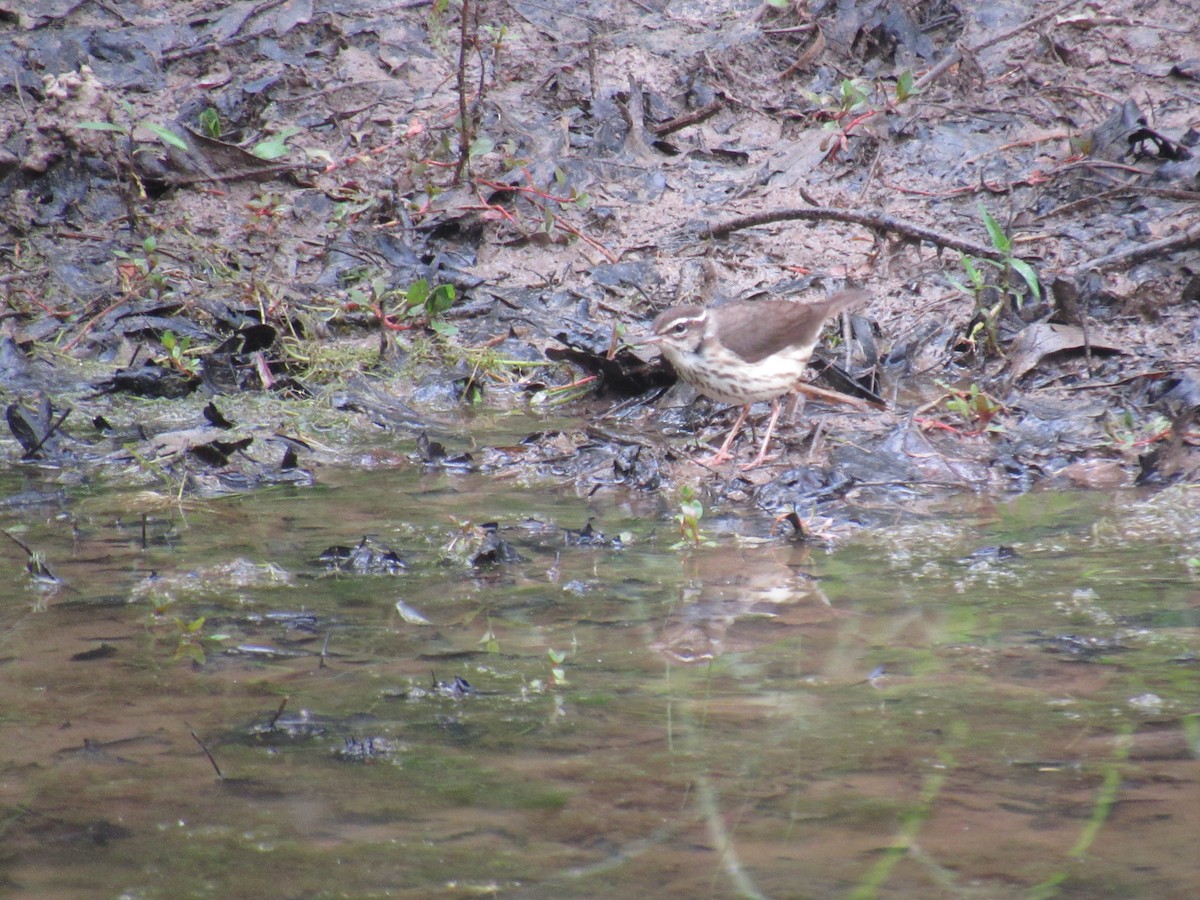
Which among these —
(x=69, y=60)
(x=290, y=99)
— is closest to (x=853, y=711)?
(x=290, y=99)

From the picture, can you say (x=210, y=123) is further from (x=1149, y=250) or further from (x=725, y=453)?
(x=1149, y=250)

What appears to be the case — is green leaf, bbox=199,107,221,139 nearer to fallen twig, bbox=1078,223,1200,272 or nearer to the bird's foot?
the bird's foot

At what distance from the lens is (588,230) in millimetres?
8797

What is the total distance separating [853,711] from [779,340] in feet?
12.1

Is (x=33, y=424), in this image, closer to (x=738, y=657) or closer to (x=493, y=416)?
(x=493, y=416)

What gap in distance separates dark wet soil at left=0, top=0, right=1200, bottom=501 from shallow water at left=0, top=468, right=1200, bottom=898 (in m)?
1.37

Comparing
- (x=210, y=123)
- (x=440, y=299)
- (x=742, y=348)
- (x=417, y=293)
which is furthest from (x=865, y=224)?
(x=210, y=123)

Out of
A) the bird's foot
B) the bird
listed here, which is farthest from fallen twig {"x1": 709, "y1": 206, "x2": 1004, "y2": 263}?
the bird's foot

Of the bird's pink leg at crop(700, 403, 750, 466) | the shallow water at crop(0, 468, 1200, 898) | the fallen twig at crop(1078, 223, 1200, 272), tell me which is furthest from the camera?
the fallen twig at crop(1078, 223, 1200, 272)

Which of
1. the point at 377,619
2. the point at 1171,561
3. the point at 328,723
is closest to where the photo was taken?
the point at 328,723

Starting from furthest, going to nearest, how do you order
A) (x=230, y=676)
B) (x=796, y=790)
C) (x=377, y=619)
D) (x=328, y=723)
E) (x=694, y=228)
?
1. (x=694, y=228)
2. (x=377, y=619)
3. (x=230, y=676)
4. (x=328, y=723)
5. (x=796, y=790)

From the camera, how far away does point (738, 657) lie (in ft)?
11.4

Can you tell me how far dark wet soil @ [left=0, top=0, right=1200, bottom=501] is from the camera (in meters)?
6.32

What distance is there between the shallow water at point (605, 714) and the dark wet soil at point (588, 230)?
137 centimetres
